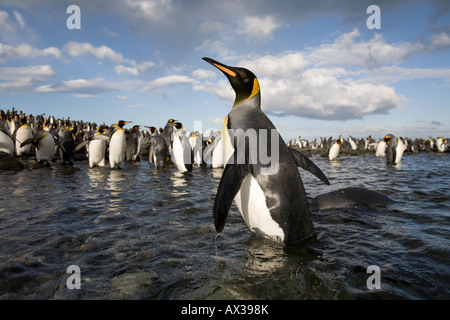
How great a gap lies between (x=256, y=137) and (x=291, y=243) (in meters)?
1.27

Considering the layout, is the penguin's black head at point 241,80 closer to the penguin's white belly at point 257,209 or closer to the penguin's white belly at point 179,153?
the penguin's white belly at point 257,209

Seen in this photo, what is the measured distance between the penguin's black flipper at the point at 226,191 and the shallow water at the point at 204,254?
1.43 feet

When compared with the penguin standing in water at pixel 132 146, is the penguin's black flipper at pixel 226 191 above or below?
below

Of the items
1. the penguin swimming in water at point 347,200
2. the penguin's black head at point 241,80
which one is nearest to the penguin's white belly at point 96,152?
the penguin swimming in water at point 347,200

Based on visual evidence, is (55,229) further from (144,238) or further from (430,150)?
(430,150)

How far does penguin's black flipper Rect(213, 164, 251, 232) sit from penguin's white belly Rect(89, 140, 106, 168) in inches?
429

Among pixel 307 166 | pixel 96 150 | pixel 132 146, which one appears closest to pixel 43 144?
pixel 96 150

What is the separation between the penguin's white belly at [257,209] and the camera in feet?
10.3

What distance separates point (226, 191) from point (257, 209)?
59cm

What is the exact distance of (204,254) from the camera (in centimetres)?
295

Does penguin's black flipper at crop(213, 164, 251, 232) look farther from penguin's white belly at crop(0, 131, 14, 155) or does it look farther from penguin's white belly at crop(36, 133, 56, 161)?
penguin's white belly at crop(0, 131, 14, 155)

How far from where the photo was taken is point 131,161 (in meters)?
16.6

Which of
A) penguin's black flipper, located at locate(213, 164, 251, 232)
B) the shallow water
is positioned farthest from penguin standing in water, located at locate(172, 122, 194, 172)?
penguin's black flipper, located at locate(213, 164, 251, 232)

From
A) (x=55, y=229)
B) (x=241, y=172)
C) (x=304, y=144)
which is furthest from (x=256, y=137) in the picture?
(x=304, y=144)
